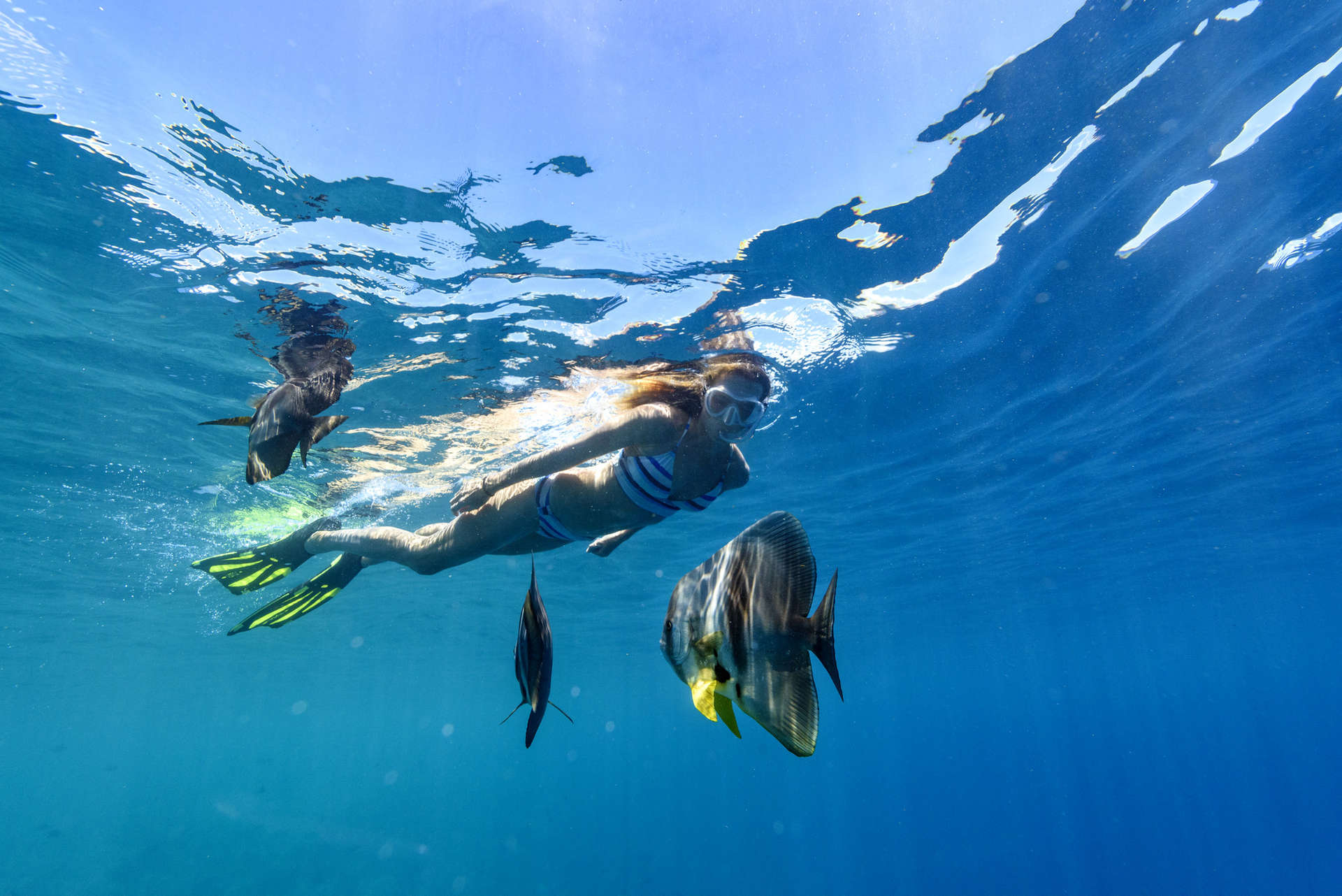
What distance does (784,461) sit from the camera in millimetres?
16641

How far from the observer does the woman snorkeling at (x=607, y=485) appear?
427 cm

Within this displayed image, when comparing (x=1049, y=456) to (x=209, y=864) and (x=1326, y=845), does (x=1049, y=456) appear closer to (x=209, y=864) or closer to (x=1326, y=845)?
(x=209, y=864)

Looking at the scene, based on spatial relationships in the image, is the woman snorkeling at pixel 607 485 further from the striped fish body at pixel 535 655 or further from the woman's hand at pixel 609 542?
the striped fish body at pixel 535 655

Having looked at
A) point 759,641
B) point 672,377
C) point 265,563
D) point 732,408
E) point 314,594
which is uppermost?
point 672,377

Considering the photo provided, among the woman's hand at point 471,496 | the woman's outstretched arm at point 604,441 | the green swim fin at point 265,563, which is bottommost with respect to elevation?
the green swim fin at point 265,563

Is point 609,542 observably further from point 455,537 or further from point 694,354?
point 694,354

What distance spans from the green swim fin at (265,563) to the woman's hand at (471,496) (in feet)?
8.97

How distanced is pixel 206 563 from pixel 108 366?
250 inches

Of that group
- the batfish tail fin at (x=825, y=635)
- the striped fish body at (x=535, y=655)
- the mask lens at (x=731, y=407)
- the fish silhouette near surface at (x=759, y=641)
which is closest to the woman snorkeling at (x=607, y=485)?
the mask lens at (x=731, y=407)

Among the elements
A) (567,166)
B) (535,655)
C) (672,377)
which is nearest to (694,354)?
(672,377)

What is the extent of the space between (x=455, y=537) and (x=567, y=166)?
15.0 feet

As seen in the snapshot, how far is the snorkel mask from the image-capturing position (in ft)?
13.4

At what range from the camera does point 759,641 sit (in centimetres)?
147

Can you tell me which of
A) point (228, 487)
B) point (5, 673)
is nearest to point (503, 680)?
point (5, 673)
